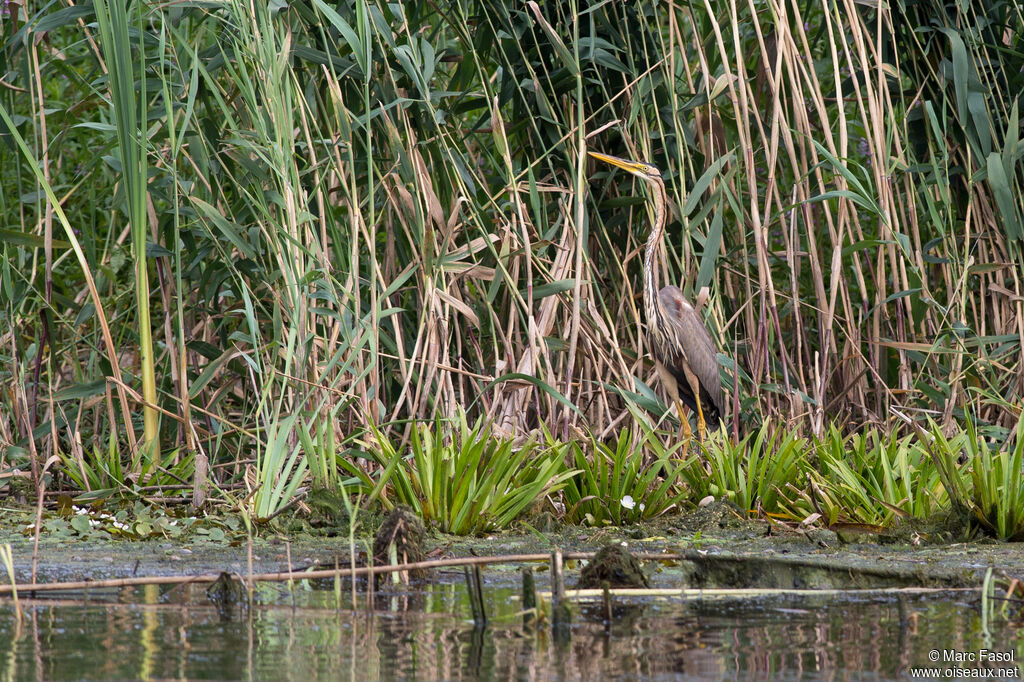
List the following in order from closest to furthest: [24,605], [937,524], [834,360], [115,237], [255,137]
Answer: [24,605] → [937,524] → [255,137] → [834,360] → [115,237]

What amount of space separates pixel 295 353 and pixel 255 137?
0.90 meters

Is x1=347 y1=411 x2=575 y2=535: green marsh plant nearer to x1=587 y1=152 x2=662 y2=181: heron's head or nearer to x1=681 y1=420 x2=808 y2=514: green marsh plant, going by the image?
x1=681 y1=420 x2=808 y2=514: green marsh plant

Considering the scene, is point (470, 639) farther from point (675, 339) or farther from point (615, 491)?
point (675, 339)

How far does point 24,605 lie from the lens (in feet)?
8.47

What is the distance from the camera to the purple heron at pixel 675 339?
16.1 ft

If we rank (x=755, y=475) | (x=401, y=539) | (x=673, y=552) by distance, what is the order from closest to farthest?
(x=401, y=539), (x=673, y=552), (x=755, y=475)

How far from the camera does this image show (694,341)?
5.36m

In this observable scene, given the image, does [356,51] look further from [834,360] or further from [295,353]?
[834,360]

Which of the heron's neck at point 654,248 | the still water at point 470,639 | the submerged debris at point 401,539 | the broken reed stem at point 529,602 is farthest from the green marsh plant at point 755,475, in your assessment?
the broken reed stem at point 529,602

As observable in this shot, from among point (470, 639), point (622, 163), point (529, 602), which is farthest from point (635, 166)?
point (470, 639)

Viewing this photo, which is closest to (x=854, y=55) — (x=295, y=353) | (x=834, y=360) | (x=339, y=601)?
(x=834, y=360)

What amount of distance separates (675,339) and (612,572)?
8.77ft

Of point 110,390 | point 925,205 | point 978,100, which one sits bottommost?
point 110,390

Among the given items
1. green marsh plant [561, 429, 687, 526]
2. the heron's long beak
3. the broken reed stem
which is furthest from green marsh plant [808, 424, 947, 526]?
the broken reed stem
